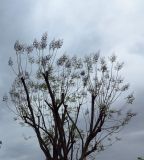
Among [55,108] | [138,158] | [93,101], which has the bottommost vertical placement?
[138,158]

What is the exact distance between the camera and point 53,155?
2747 centimetres

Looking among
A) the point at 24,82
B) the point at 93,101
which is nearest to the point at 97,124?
the point at 93,101

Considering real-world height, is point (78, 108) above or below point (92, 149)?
above

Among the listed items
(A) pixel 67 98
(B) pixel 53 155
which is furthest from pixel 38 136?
(A) pixel 67 98

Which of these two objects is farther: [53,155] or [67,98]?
[67,98]

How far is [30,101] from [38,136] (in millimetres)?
2482

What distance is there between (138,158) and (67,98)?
254 inches

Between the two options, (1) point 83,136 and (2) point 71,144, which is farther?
(1) point 83,136

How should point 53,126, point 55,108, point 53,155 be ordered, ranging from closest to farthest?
point 55,108 < point 53,155 < point 53,126

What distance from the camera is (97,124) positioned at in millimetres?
28234

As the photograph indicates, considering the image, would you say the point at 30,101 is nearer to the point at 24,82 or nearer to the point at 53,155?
the point at 24,82

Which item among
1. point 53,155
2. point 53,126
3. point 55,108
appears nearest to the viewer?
point 55,108

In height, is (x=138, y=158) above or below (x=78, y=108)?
below

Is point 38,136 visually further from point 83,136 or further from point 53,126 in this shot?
point 83,136
